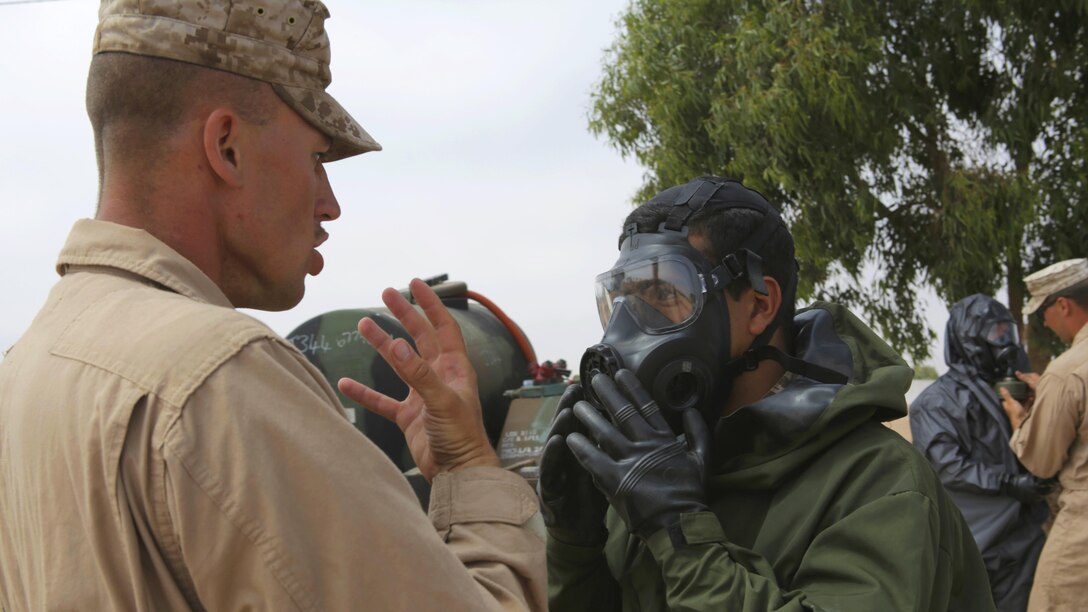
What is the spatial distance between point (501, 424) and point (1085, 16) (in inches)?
396

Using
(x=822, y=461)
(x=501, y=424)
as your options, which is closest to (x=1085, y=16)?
(x=501, y=424)

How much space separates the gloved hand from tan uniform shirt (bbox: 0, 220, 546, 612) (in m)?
0.81

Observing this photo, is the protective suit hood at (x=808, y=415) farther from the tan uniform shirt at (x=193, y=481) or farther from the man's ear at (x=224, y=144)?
the man's ear at (x=224, y=144)

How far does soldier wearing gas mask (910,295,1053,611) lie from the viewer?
19.3 ft

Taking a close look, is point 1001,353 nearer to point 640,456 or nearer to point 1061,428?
point 1061,428

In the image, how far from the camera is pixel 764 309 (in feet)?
8.91

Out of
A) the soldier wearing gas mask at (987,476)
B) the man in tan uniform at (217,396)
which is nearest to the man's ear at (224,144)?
the man in tan uniform at (217,396)

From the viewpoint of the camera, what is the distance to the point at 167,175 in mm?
1716

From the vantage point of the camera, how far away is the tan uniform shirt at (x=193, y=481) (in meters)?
1.38

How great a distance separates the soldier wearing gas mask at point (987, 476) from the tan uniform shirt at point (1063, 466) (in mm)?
237

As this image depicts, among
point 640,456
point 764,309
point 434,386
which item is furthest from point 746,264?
point 434,386

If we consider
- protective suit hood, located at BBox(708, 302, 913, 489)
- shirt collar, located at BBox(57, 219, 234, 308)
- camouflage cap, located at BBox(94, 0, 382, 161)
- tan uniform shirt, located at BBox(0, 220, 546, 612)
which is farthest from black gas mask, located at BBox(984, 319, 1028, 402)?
shirt collar, located at BBox(57, 219, 234, 308)

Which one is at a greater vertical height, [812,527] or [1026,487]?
[812,527]

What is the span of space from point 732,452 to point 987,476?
12.8 ft
